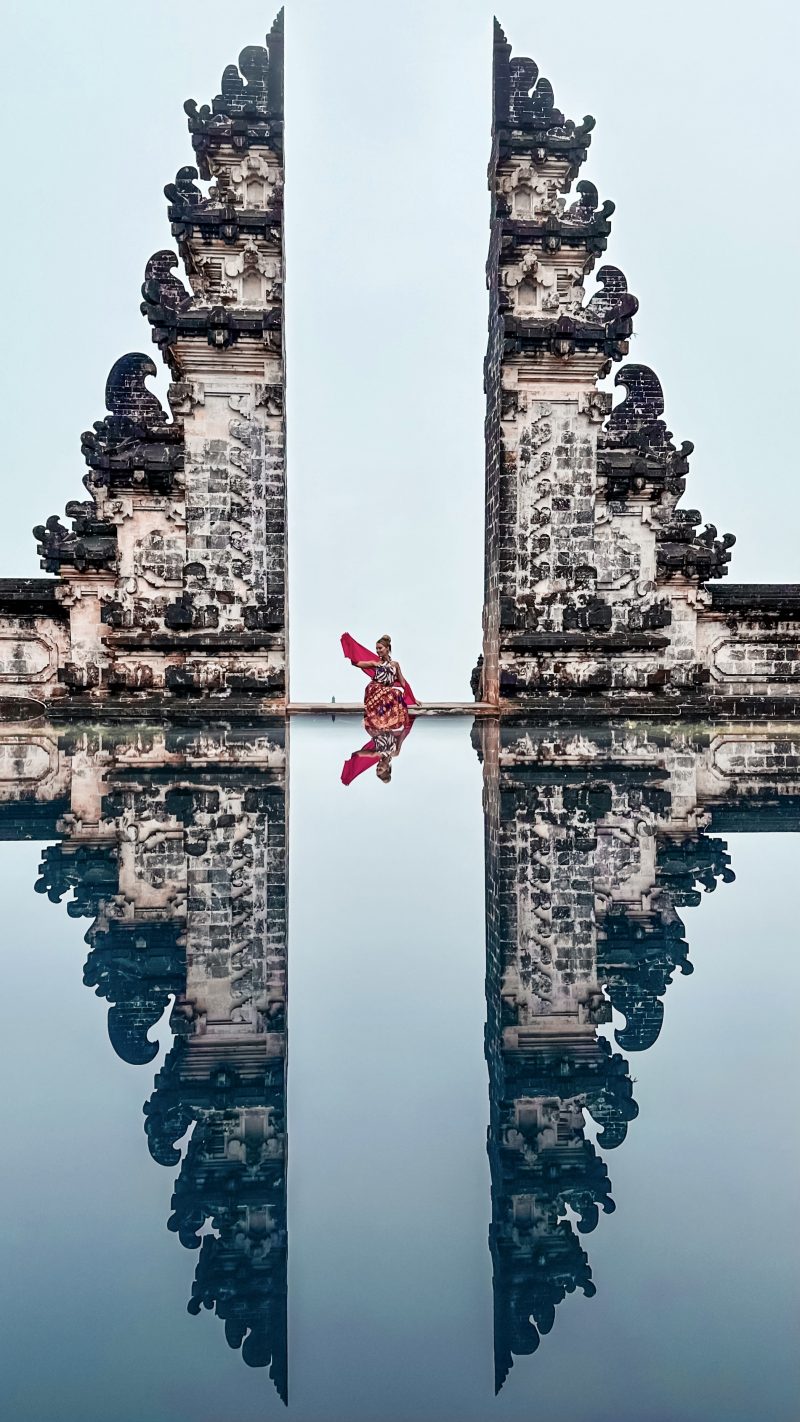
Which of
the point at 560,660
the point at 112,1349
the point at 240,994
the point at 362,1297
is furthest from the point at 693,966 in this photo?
the point at 560,660

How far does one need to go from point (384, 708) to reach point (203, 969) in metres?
11.2

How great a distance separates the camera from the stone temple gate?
14000mm

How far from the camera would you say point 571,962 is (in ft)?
10.7

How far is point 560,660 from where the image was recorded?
14.3 meters

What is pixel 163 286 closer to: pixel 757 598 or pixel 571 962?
pixel 757 598

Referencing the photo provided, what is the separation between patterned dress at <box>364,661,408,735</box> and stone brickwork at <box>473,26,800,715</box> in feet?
3.85

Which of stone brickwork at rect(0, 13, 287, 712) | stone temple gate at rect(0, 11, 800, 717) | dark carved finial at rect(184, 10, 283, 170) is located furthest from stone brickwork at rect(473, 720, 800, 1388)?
dark carved finial at rect(184, 10, 283, 170)

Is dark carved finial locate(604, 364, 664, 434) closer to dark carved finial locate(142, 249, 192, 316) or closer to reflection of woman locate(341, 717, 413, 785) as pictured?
reflection of woman locate(341, 717, 413, 785)

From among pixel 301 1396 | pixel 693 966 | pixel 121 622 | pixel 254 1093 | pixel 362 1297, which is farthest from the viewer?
pixel 121 622

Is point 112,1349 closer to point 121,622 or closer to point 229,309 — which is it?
point 121,622

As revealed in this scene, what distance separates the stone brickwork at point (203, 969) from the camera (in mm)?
1737

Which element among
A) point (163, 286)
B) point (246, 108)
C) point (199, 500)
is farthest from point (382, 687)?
point (246, 108)

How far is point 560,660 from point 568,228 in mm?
5200

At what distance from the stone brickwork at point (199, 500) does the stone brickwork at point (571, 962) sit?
639 cm
